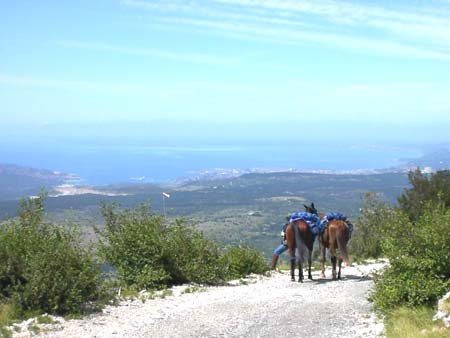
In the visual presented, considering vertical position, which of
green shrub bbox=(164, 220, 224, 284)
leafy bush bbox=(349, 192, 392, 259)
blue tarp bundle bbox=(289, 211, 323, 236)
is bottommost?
leafy bush bbox=(349, 192, 392, 259)

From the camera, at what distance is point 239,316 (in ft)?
41.4

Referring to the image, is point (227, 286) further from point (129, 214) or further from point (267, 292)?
point (129, 214)

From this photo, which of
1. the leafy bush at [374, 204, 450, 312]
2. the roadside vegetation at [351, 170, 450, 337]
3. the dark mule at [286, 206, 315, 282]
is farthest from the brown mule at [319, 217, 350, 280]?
the leafy bush at [374, 204, 450, 312]

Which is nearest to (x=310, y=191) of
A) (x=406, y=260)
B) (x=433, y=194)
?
(x=433, y=194)

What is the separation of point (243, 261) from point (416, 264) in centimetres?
862

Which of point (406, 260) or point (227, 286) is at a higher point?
point (406, 260)

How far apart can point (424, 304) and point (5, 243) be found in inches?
363

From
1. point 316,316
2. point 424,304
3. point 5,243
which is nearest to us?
point 424,304

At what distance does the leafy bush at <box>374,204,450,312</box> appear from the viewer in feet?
37.7

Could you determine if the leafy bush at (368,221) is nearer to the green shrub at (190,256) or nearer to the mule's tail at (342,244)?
the mule's tail at (342,244)

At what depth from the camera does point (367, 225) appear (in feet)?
129

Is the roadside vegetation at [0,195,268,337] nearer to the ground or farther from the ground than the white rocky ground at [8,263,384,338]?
farther from the ground

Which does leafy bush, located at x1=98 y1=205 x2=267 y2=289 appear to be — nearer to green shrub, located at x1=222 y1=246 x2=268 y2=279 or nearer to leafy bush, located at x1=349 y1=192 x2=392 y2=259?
green shrub, located at x1=222 y1=246 x2=268 y2=279

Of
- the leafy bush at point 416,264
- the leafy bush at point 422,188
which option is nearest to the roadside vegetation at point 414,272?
the leafy bush at point 416,264
